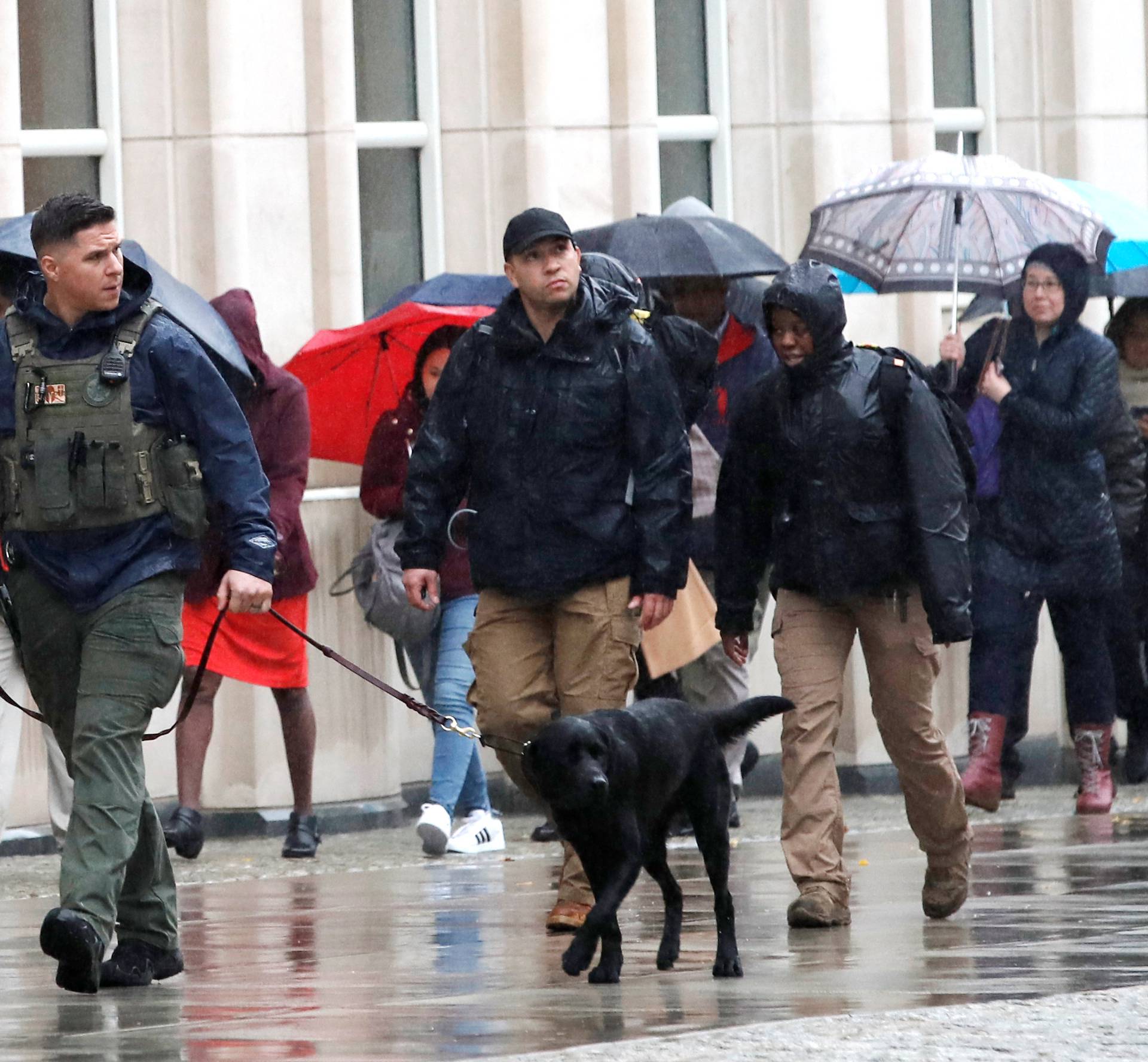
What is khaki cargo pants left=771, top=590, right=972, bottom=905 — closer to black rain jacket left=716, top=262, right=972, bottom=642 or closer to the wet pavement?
black rain jacket left=716, top=262, right=972, bottom=642

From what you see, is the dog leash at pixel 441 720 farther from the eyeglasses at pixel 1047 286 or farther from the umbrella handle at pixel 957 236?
the eyeglasses at pixel 1047 286

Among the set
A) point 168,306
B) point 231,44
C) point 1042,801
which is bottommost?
point 1042,801

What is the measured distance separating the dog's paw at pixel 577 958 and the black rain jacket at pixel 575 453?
134cm

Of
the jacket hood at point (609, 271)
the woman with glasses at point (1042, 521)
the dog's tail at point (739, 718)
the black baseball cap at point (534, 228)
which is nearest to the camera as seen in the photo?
the dog's tail at point (739, 718)

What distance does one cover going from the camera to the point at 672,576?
8.73 metres

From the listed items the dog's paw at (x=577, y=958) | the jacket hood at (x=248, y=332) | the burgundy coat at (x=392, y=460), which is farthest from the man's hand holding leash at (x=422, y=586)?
the burgundy coat at (x=392, y=460)

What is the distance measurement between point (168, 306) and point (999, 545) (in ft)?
13.2

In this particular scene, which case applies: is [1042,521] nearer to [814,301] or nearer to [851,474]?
[851,474]

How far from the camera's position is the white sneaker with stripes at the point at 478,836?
11461mm

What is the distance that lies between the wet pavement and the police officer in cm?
47

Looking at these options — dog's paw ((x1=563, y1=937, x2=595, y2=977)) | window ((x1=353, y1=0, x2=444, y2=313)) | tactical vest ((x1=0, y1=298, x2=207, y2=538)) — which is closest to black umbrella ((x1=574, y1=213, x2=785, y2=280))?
window ((x1=353, y1=0, x2=444, y2=313))

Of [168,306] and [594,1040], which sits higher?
[168,306]

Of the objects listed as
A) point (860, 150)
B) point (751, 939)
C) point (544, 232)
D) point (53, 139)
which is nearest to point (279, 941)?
point (751, 939)

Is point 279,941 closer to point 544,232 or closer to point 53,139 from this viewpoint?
point 544,232
